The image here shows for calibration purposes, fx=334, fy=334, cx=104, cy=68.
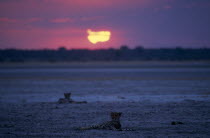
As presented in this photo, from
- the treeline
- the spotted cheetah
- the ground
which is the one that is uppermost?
the treeline

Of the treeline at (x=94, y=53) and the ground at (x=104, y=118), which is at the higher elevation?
the treeline at (x=94, y=53)

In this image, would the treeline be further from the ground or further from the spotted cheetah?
the spotted cheetah

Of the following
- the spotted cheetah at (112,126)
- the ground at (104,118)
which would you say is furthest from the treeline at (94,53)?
the spotted cheetah at (112,126)

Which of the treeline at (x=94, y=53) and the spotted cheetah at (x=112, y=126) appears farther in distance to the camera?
the treeline at (x=94, y=53)

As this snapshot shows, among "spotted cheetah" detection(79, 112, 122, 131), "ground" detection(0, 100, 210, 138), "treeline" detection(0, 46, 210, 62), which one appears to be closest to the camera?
"ground" detection(0, 100, 210, 138)

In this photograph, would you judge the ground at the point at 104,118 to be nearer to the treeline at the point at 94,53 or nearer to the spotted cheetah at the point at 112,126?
the spotted cheetah at the point at 112,126

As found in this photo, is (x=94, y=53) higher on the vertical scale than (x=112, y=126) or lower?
higher

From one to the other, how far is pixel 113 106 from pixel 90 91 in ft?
20.8

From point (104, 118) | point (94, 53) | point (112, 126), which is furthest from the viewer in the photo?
point (94, 53)

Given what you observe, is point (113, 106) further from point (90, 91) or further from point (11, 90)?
point (11, 90)

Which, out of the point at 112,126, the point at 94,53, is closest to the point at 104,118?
the point at 112,126

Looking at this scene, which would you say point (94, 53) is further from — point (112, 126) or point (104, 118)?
point (112, 126)

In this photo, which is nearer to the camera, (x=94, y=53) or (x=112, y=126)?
(x=112, y=126)

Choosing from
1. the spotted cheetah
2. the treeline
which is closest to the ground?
the spotted cheetah
